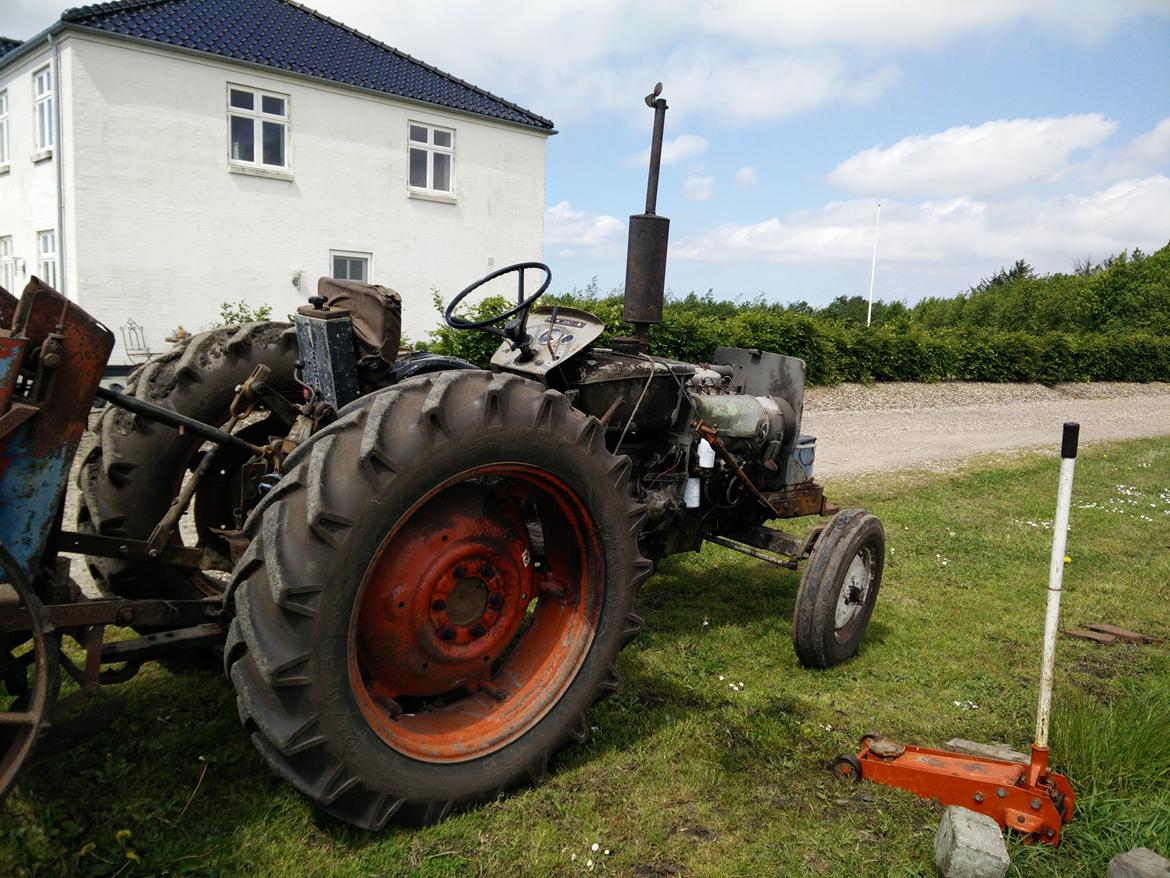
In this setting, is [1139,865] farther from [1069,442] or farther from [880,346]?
[880,346]

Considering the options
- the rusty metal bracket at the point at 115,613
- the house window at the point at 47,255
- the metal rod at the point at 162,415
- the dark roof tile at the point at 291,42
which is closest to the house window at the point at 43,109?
the house window at the point at 47,255

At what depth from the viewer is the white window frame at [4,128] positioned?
17.2 meters

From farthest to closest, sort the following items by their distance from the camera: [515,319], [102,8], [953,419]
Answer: [953,419], [102,8], [515,319]

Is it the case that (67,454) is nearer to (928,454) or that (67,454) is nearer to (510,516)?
(510,516)

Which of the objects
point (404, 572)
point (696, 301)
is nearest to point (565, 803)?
point (404, 572)

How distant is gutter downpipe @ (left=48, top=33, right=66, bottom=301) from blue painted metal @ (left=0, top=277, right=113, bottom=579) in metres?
14.8

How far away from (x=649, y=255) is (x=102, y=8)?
14475mm

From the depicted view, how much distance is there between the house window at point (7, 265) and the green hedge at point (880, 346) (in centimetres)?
883

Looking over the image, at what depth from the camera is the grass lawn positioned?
2.62 m

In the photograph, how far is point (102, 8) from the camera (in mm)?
14570

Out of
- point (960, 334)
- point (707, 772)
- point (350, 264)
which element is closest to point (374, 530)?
point (707, 772)

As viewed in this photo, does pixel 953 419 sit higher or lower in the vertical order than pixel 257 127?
lower

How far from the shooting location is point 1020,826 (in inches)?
112

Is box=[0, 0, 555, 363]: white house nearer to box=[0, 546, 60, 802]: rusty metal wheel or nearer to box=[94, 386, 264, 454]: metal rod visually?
box=[94, 386, 264, 454]: metal rod
